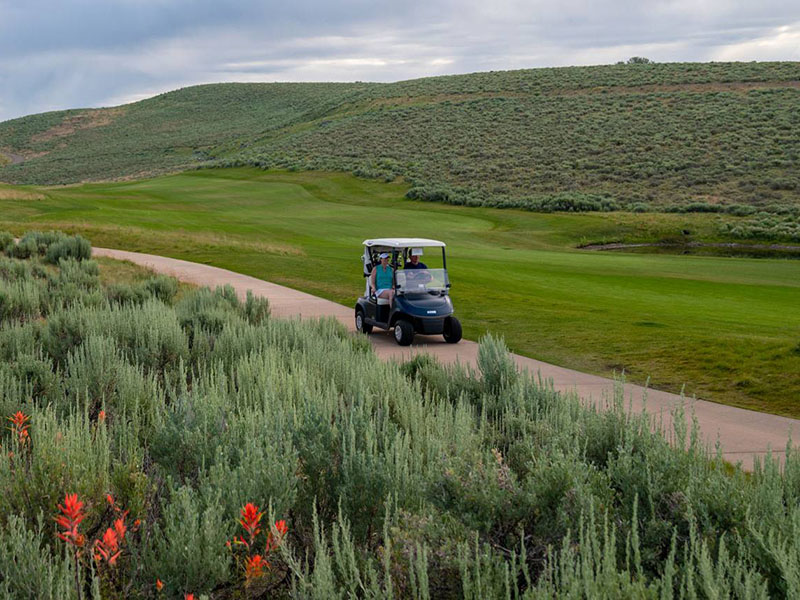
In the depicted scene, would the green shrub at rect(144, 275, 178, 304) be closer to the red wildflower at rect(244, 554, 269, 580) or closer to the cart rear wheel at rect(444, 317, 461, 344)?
the cart rear wheel at rect(444, 317, 461, 344)

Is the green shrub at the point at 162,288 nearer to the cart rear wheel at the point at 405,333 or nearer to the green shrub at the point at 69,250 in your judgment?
the cart rear wheel at the point at 405,333

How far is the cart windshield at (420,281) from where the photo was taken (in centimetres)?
1362

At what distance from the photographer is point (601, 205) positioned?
46.5 m

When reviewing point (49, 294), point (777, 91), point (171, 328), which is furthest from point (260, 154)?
point (171, 328)

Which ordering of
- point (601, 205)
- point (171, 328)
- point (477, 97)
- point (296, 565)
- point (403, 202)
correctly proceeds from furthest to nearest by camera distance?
point (477, 97), point (403, 202), point (601, 205), point (171, 328), point (296, 565)

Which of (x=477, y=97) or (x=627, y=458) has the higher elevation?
(x=477, y=97)

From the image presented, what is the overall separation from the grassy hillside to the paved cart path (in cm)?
3198

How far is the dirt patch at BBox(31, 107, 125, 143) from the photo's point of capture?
446 ft

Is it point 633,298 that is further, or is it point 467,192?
point 467,192

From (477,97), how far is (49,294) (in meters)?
79.8

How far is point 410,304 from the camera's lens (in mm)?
13227

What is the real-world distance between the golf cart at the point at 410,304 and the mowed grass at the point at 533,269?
121 cm

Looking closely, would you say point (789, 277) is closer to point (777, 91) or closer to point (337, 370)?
point (337, 370)

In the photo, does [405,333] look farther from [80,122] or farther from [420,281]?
[80,122]
